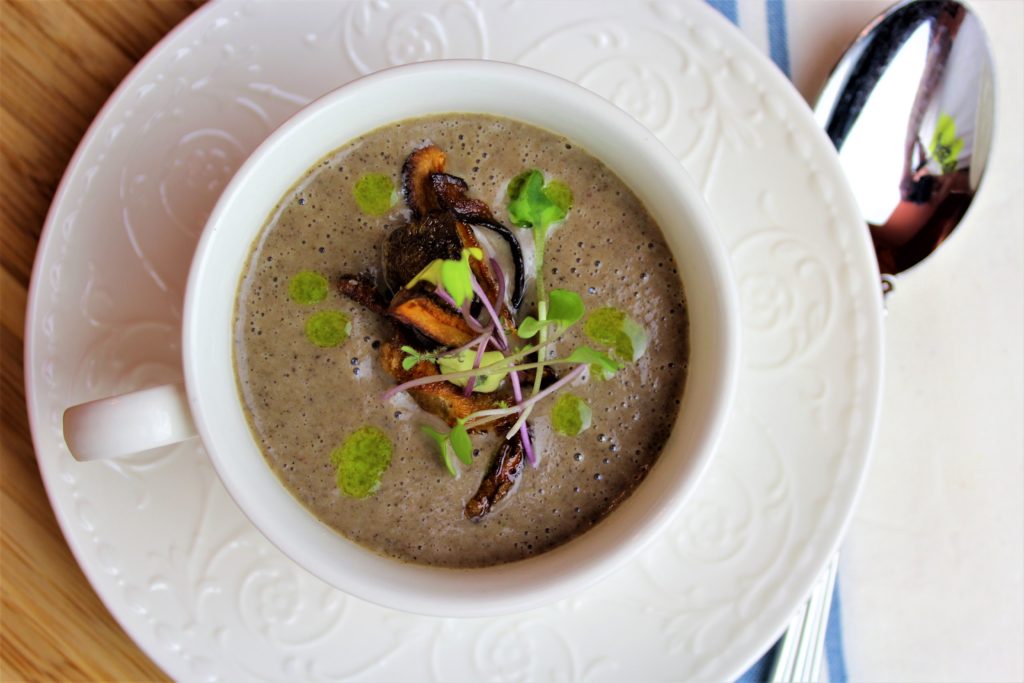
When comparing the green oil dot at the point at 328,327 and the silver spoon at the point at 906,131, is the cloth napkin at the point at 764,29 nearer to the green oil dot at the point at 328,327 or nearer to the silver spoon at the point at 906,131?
the silver spoon at the point at 906,131

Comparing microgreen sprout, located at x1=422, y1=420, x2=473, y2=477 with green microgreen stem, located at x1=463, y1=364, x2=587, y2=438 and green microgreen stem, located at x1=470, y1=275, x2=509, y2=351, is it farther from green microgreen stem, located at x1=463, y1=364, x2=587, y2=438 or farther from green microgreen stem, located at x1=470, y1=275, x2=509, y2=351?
green microgreen stem, located at x1=470, y1=275, x2=509, y2=351

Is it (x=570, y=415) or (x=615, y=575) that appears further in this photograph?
(x=615, y=575)

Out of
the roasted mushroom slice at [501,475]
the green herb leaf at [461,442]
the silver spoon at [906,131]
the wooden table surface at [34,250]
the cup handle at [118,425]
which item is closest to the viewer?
the cup handle at [118,425]

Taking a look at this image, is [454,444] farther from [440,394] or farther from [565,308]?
[565,308]

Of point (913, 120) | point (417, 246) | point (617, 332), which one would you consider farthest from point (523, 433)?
point (913, 120)

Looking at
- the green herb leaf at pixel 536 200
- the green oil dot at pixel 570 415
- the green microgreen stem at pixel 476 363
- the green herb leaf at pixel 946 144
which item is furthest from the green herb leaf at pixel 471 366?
the green herb leaf at pixel 946 144

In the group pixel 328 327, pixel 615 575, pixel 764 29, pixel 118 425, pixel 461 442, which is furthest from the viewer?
pixel 764 29

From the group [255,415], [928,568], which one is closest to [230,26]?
[255,415]
